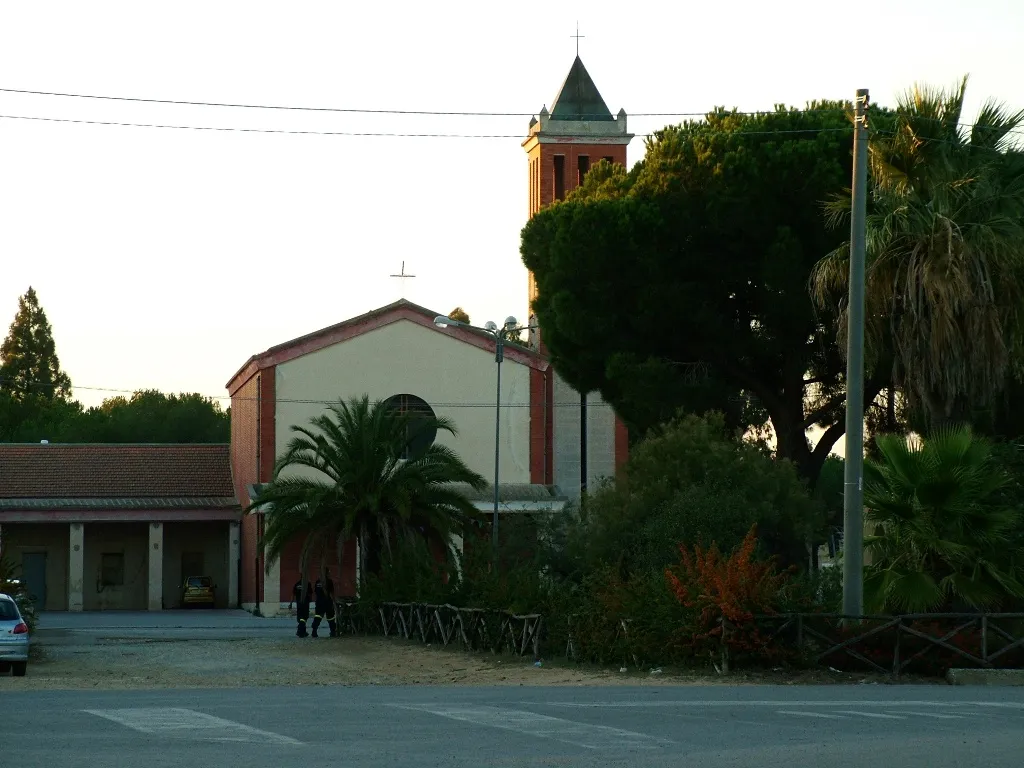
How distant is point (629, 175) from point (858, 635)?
23010 millimetres

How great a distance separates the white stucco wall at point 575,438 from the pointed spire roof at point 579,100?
1052cm

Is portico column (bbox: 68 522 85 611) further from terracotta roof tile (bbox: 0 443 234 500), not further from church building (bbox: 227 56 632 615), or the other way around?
church building (bbox: 227 56 632 615)

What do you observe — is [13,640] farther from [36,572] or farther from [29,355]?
[29,355]

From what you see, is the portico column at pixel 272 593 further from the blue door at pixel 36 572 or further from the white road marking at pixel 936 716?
the white road marking at pixel 936 716

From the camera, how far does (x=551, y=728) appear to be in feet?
45.6

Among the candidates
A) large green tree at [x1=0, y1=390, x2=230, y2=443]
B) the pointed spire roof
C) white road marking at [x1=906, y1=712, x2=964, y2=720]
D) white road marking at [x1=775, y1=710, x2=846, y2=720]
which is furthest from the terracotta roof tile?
white road marking at [x1=906, y1=712, x2=964, y2=720]

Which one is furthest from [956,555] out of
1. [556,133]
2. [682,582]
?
A: [556,133]

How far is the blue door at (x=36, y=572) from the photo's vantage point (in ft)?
185

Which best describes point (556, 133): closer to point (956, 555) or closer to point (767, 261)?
point (767, 261)

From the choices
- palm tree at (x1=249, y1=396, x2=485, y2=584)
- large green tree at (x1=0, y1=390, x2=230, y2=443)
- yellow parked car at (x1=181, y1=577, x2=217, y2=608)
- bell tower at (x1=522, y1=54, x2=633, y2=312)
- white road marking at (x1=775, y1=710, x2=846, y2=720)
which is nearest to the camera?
white road marking at (x1=775, y1=710, x2=846, y2=720)

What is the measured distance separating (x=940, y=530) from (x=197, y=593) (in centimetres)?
3808

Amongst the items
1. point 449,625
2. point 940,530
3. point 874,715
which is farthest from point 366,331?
point 874,715

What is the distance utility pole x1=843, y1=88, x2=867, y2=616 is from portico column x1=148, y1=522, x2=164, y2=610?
36885 mm

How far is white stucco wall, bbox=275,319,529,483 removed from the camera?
5250 centimetres
